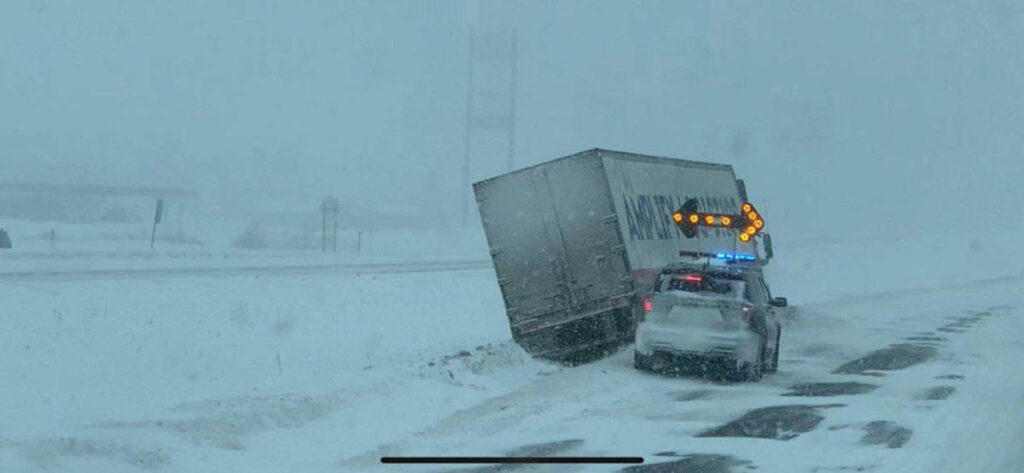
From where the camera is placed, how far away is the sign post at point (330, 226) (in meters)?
47.2

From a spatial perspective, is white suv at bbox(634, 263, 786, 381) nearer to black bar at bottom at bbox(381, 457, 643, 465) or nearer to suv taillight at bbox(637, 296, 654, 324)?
suv taillight at bbox(637, 296, 654, 324)

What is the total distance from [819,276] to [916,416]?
143ft

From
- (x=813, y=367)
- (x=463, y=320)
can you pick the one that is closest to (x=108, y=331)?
(x=463, y=320)

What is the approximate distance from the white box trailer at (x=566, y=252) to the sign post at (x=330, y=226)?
26403 millimetres

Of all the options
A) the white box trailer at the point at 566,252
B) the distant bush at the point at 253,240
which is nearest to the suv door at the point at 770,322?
the white box trailer at the point at 566,252

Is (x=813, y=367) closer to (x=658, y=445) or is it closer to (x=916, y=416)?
(x=916, y=416)

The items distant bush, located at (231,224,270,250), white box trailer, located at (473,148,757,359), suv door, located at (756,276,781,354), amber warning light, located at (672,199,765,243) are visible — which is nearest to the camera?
suv door, located at (756,276,781,354)

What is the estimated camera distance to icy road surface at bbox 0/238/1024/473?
11344 mm

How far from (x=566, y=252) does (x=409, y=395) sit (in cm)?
625

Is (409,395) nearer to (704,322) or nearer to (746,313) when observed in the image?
(704,322)

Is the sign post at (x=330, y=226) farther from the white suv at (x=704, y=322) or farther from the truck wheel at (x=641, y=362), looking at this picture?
the white suv at (x=704, y=322)

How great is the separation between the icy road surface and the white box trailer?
735 mm

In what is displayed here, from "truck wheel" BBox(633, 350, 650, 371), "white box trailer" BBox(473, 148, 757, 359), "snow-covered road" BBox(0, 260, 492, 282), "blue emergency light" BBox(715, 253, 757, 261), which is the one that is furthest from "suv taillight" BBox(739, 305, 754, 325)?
"snow-covered road" BBox(0, 260, 492, 282)

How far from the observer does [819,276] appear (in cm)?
5697
